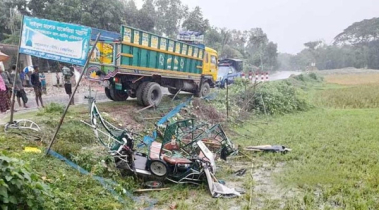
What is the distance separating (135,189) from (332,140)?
20.1 ft

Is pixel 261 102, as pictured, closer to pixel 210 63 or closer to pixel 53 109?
pixel 210 63

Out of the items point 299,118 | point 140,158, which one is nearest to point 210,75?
point 299,118

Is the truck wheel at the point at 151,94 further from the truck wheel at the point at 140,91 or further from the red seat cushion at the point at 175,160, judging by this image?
the red seat cushion at the point at 175,160

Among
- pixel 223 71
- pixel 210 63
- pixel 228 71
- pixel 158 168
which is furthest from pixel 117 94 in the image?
Answer: pixel 228 71

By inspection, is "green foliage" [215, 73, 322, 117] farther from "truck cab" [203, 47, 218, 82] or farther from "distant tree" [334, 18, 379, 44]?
"distant tree" [334, 18, 379, 44]

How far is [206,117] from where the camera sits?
1233 centimetres

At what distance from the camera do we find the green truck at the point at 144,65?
935cm

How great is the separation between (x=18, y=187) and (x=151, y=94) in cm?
774

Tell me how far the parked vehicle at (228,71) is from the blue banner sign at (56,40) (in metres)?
15.7

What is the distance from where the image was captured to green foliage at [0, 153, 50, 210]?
3.19 metres

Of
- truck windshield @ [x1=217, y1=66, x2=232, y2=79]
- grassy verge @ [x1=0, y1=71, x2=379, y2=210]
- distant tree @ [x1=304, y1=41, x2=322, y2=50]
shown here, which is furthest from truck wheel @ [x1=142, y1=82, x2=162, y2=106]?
distant tree @ [x1=304, y1=41, x2=322, y2=50]

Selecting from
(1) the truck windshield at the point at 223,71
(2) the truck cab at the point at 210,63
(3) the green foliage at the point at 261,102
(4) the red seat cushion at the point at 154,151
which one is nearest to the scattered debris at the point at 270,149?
(4) the red seat cushion at the point at 154,151

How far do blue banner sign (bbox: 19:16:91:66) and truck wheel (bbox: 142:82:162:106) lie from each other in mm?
4906

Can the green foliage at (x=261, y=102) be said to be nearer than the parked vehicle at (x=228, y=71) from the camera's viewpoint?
Yes
